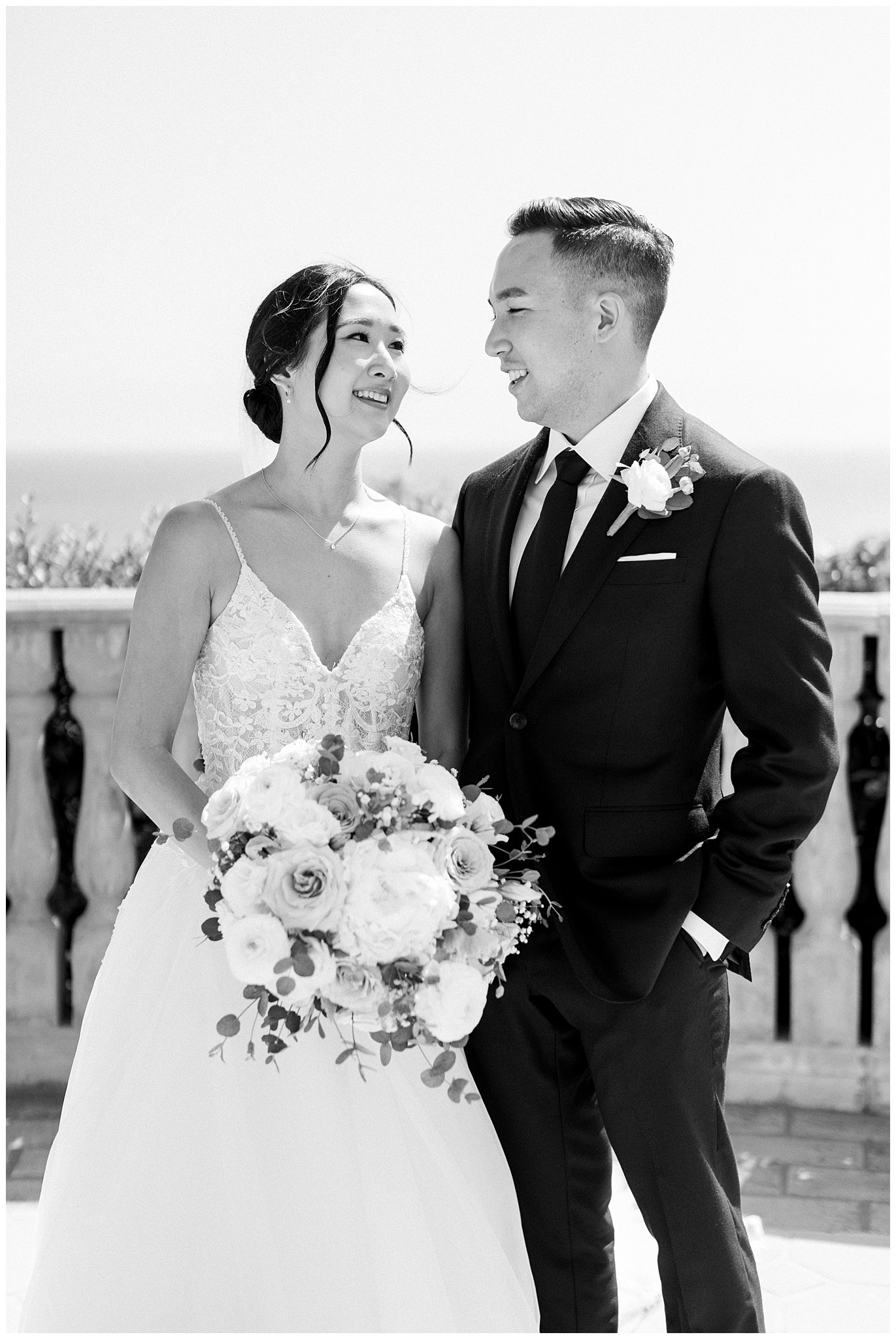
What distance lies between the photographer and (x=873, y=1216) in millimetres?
3762

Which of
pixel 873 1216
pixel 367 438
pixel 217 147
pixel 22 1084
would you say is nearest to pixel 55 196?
pixel 217 147

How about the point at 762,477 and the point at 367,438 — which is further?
the point at 367,438

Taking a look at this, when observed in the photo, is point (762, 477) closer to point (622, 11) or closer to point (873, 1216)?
point (873, 1216)

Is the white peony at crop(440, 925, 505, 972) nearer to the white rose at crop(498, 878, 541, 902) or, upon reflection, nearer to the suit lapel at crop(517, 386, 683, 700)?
the white rose at crop(498, 878, 541, 902)

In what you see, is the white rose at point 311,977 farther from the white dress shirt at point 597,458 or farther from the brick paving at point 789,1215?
the brick paving at point 789,1215

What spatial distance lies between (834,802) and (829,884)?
30 centimetres

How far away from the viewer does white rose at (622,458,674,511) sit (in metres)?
2.43

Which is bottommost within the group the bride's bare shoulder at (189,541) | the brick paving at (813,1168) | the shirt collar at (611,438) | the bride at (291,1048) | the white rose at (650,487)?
the brick paving at (813,1168)

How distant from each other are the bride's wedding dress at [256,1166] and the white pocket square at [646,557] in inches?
23.9

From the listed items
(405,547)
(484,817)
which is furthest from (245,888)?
(405,547)

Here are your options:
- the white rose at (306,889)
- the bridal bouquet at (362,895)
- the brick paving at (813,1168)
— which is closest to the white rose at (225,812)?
the bridal bouquet at (362,895)

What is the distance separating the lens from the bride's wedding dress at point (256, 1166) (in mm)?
2408

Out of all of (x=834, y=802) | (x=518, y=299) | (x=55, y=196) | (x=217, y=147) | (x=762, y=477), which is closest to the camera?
(x=762, y=477)

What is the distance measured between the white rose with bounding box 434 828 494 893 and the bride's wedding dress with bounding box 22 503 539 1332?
1.93ft
